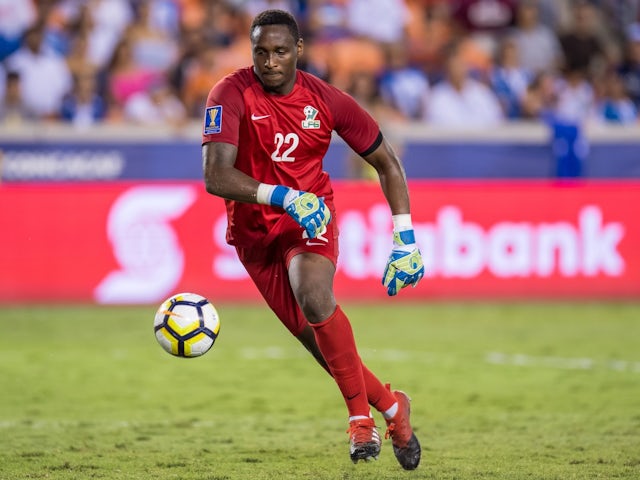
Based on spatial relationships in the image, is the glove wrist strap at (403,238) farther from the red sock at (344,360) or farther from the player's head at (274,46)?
the player's head at (274,46)

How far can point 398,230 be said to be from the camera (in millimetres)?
6387

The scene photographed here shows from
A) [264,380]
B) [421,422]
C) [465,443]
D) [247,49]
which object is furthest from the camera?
[247,49]

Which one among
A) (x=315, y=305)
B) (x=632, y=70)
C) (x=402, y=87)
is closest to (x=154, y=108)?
(x=402, y=87)

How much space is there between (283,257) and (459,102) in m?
10.9

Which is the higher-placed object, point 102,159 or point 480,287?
point 102,159

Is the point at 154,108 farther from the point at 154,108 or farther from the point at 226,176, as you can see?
the point at 226,176

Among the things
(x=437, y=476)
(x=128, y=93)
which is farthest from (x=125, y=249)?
(x=437, y=476)

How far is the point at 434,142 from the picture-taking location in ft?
53.1

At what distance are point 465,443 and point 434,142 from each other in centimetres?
938

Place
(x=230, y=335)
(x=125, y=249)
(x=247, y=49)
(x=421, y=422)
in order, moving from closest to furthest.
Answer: (x=421, y=422)
(x=230, y=335)
(x=125, y=249)
(x=247, y=49)

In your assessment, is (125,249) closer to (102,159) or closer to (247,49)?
(102,159)

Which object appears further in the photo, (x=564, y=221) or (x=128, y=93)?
(x=128, y=93)

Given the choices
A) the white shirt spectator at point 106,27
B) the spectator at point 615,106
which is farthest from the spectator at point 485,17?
the white shirt spectator at point 106,27

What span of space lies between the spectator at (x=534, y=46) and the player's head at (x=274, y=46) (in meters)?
12.9
